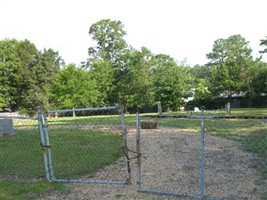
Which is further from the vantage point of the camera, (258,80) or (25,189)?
(258,80)

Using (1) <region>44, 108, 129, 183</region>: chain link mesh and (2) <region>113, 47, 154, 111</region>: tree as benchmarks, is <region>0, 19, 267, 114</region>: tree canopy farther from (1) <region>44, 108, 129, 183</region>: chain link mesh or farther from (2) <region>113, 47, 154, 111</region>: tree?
(1) <region>44, 108, 129, 183</region>: chain link mesh

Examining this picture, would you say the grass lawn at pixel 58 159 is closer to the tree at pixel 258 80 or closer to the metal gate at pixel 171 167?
the metal gate at pixel 171 167

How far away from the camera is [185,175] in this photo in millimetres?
7594

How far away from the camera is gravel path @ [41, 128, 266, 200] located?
20.2 feet

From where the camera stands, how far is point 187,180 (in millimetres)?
7148

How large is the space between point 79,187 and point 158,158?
3451 millimetres

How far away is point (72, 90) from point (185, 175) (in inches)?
1716

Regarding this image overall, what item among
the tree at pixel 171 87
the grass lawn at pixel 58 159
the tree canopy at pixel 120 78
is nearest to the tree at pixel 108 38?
the tree canopy at pixel 120 78

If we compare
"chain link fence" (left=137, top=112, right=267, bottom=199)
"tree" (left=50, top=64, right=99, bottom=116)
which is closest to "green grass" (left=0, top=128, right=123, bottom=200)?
"chain link fence" (left=137, top=112, right=267, bottom=199)

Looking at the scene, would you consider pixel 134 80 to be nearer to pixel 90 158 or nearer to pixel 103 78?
pixel 103 78

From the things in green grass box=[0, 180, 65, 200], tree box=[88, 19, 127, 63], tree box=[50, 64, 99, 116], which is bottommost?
green grass box=[0, 180, 65, 200]

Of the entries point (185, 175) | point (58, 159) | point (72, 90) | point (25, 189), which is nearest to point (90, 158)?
point (58, 159)

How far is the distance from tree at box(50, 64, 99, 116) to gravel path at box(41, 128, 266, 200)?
38949mm

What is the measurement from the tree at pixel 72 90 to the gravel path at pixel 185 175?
38949 millimetres
